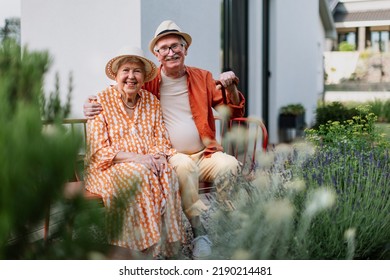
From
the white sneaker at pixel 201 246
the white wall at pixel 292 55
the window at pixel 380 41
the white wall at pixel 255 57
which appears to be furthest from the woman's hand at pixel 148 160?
the window at pixel 380 41

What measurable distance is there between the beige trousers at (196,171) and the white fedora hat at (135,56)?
1.40 feet

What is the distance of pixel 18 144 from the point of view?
694mm

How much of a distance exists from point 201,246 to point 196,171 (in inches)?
14.5

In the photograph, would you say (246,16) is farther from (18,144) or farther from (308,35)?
(18,144)

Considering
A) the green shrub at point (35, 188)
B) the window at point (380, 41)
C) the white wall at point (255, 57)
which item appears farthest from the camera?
the window at point (380, 41)

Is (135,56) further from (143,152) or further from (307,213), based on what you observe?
(307,213)

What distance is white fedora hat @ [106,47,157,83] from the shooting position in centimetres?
259

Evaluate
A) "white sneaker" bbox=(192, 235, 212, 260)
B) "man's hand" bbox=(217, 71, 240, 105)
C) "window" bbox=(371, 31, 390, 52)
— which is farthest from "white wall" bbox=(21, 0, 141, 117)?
"window" bbox=(371, 31, 390, 52)

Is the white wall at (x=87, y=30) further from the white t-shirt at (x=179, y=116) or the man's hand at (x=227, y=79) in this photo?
the man's hand at (x=227, y=79)

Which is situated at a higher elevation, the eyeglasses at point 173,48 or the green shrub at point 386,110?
the eyeglasses at point 173,48

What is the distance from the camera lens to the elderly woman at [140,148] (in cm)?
238

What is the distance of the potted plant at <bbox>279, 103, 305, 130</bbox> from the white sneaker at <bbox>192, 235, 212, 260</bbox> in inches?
204

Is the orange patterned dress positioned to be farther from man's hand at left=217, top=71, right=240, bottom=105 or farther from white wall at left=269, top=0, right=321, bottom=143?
white wall at left=269, top=0, right=321, bottom=143

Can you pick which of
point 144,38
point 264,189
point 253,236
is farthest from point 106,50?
point 253,236
